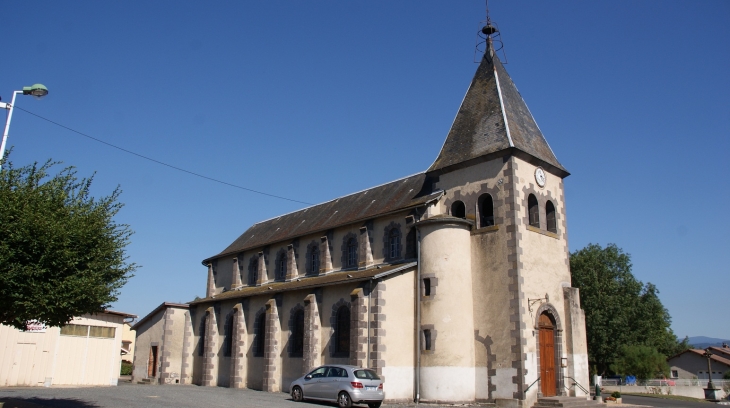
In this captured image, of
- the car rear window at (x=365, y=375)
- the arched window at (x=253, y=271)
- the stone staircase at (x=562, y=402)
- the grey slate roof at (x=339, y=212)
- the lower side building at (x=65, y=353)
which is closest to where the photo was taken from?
the car rear window at (x=365, y=375)

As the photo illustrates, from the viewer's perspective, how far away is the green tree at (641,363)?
44281mm

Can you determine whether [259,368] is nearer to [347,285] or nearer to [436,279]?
[347,285]

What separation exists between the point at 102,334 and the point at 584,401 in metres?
22.3

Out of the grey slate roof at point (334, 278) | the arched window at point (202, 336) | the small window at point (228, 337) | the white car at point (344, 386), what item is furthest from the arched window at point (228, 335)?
the white car at point (344, 386)

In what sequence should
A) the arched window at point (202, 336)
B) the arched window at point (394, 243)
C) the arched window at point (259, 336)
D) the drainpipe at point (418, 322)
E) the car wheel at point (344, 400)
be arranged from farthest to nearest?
1. the arched window at point (202, 336)
2. the arched window at point (259, 336)
3. the arched window at point (394, 243)
4. the drainpipe at point (418, 322)
5. the car wheel at point (344, 400)

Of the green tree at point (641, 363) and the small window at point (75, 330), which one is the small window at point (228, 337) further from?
the green tree at point (641, 363)

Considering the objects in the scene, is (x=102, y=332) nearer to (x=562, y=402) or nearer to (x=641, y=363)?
(x=562, y=402)

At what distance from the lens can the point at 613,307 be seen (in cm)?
4834

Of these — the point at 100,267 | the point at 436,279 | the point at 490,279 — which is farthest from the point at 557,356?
the point at 100,267

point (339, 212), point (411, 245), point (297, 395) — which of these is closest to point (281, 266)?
point (339, 212)

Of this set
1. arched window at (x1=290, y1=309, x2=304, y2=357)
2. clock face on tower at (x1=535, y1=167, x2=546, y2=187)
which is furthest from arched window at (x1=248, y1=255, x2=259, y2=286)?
clock face on tower at (x1=535, y1=167, x2=546, y2=187)

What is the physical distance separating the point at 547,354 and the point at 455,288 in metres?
4.40

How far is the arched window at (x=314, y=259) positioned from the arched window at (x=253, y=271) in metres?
5.27

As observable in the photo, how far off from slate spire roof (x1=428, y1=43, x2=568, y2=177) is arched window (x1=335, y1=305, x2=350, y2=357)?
7.47 metres
